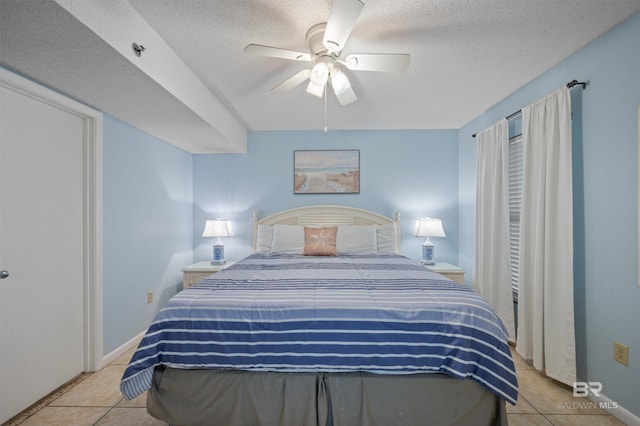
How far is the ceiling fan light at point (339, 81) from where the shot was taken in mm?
1941

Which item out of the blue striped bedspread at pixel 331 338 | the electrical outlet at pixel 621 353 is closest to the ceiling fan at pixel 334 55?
the blue striped bedspread at pixel 331 338

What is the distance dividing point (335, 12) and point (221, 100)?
1848 millimetres

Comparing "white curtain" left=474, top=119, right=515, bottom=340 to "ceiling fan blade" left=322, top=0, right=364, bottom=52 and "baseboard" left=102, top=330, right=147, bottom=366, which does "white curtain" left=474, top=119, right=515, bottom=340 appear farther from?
"baseboard" left=102, top=330, right=147, bottom=366

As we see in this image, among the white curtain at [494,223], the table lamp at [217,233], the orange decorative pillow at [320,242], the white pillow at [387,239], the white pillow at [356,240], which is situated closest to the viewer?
the white curtain at [494,223]

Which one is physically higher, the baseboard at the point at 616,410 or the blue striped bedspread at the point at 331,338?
the blue striped bedspread at the point at 331,338

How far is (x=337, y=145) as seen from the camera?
3803mm

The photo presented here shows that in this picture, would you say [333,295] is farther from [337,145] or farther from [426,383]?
[337,145]

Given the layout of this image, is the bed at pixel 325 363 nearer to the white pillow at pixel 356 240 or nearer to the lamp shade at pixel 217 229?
the white pillow at pixel 356 240

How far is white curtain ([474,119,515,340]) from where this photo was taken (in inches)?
104

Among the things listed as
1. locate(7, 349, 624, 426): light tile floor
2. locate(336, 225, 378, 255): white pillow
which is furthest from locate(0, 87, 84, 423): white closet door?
locate(336, 225, 378, 255): white pillow

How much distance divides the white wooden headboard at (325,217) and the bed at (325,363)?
2.12 metres

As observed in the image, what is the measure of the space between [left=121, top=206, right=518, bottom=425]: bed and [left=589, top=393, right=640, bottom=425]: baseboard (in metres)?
0.88

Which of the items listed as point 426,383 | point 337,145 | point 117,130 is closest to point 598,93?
point 426,383

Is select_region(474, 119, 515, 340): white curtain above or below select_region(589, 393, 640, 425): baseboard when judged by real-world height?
above
